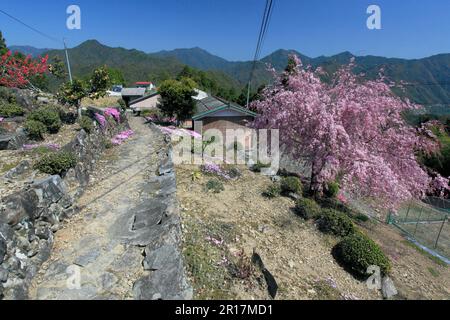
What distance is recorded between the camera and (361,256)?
6883mm

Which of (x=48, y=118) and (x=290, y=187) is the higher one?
(x=48, y=118)

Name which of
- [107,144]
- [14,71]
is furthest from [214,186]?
[14,71]

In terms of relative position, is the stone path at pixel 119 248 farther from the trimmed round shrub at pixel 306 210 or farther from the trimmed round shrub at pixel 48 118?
the trimmed round shrub at pixel 306 210

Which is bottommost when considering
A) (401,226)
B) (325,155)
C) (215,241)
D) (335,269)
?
(401,226)

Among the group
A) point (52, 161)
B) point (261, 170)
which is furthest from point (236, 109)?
point (52, 161)

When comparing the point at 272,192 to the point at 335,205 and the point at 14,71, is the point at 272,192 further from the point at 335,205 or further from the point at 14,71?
the point at 14,71

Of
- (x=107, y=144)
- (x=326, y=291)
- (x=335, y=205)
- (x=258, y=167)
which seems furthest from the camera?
(x=107, y=144)

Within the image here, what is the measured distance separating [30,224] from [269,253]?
19.1 ft

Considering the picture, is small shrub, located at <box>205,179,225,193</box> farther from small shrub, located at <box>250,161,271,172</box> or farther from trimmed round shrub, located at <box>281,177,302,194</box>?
small shrub, located at <box>250,161,271,172</box>

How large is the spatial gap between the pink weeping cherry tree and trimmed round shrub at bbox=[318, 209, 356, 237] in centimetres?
129
